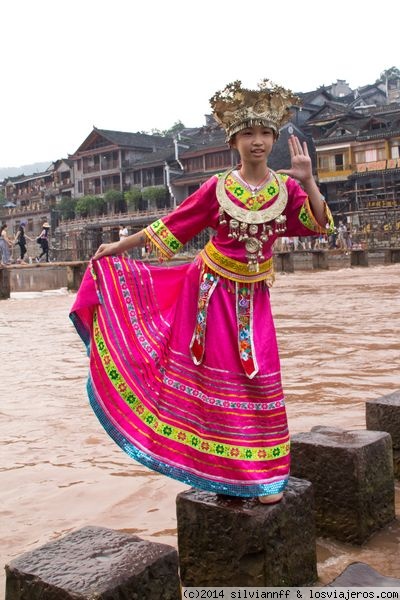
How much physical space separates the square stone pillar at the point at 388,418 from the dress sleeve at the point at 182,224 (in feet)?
3.59

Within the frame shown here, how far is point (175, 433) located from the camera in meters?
2.32

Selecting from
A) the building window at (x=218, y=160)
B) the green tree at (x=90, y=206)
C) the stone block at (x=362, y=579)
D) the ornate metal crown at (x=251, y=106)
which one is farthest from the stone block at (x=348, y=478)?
the green tree at (x=90, y=206)

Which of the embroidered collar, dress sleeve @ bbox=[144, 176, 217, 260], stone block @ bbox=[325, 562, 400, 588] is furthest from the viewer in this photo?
dress sleeve @ bbox=[144, 176, 217, 260]

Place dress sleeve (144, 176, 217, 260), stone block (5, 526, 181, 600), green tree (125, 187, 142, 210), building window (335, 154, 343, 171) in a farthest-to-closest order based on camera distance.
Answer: green tree (125, 187, 142, 210), building window (335, 154, 343, 171), dress sleeve (144, 176, 217, 260), stone block (5, 526, 181, 600)

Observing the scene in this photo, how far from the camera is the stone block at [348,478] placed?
94.5 inches

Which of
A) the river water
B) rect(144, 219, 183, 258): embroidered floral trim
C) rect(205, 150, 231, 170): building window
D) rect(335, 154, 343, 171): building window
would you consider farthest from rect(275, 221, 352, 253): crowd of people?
rect(144, 219, 183, 258): embroidered floral trim

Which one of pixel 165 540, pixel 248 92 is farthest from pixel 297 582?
pixel 248 92

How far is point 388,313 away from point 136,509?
7.27 metres

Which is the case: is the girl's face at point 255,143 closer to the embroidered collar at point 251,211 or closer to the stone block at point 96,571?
the embroidered collar at point 251,211

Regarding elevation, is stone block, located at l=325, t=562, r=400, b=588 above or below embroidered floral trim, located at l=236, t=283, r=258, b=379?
below

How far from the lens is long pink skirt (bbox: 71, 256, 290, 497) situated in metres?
2.26

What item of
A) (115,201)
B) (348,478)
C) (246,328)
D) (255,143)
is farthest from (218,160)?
(348,478)

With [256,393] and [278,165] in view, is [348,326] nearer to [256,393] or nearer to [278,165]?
[256,393]

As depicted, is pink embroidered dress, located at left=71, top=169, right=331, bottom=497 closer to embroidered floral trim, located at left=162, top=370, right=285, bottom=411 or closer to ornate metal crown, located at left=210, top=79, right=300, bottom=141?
embroidered floral trim, located at left=162, top=370, right=285, bottom=411
